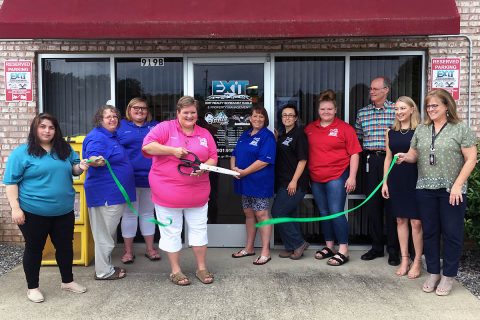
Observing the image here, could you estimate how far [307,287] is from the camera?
4.18 m

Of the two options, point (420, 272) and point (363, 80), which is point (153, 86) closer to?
point (363, 80)

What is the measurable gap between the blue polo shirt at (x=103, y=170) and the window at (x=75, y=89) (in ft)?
5.16

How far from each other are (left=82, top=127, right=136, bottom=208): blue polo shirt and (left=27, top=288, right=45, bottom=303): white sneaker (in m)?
0.87

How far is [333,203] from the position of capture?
4852 mm

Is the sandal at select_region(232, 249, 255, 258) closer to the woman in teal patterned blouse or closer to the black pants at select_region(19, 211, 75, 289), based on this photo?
the black pants at select_region(19, 211, 75, 289)

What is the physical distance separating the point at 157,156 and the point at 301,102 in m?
2.20

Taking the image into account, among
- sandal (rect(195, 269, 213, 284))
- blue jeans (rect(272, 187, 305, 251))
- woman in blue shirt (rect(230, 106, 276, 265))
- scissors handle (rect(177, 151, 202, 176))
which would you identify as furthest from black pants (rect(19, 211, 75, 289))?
blue jeans (rect(272, 187, 305, 251))

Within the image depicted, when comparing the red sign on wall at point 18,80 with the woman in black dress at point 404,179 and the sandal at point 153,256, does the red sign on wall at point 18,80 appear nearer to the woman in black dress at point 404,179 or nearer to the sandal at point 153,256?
the sandal at point 153,256

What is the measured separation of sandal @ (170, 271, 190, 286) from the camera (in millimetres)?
4219

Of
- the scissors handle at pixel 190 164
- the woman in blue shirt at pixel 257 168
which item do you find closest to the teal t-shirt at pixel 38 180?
the scissors handle at pixel 190 164

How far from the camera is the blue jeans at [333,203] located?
15.8ft

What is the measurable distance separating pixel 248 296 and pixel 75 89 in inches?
136

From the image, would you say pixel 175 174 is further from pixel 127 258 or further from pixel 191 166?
pixel 127 258

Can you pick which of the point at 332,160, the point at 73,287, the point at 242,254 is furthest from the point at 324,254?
the point at 73,287
